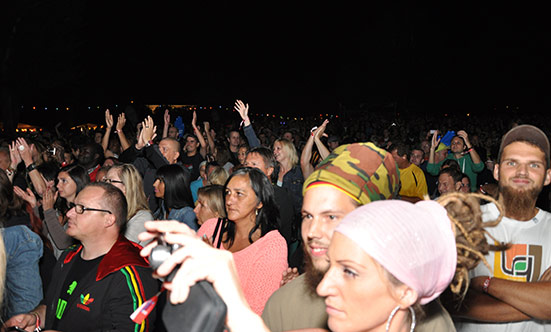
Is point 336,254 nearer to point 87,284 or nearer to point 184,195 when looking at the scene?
point 87,284

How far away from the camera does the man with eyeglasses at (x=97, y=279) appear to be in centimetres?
275

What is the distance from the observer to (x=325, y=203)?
2133 millimetres

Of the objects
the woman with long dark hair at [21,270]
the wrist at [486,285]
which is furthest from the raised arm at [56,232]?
the wrist at [486,285]

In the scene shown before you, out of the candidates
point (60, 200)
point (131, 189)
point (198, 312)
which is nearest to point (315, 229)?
point (198, 312)

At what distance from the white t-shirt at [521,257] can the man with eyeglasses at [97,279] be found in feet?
6.36

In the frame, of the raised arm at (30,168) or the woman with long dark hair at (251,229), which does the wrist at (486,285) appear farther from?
the raised arm at (30,168)

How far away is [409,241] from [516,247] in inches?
63.7

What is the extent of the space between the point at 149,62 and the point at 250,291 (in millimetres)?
34934

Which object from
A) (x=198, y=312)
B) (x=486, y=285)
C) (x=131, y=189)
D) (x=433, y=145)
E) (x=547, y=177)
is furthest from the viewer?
(x=433, y=145)

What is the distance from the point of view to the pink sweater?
2.96m

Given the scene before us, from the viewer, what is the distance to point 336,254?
150 centimetres

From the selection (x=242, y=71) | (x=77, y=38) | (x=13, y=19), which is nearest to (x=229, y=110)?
(x=242, y=71)

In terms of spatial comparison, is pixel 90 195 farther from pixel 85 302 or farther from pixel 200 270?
pixel 200 270

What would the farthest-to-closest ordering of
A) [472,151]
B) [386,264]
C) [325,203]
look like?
[472,151] < [325,203] < [386,264]
